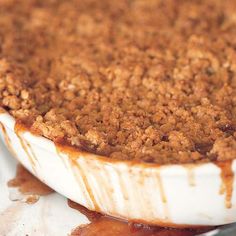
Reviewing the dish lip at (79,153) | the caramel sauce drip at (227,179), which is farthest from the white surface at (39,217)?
the caramel sauce drip at (227,179)

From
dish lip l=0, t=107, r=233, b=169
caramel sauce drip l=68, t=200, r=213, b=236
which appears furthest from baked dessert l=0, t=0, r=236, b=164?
caramel sauce drip l=68, t=200, r=213, b=236

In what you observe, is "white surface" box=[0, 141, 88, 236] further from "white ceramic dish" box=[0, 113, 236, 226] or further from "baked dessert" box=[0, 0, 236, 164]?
"baked dessert" box=[0, 0, 236, 164]

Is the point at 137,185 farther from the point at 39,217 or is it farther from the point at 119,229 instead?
the point at 39,217

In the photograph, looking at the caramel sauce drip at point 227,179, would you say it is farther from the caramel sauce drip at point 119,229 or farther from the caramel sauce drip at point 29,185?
the caramel sauce drip at point 29,185

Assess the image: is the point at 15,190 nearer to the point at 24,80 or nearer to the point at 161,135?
the point at 24,80

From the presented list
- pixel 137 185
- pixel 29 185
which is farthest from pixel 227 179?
pixel 29 185

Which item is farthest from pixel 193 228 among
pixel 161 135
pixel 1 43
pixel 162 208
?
pixel 1 43
